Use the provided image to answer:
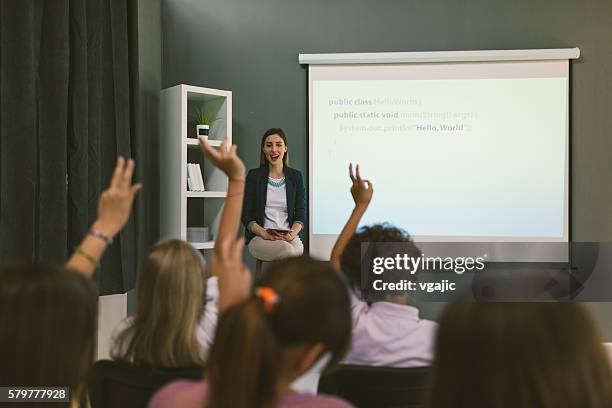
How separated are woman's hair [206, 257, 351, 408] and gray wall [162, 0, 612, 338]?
13.3ft

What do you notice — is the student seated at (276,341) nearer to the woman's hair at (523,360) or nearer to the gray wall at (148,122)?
the woman's hair at (523,360)

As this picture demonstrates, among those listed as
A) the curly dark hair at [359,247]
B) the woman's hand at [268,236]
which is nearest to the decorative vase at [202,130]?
the woman's hand at [268,236]

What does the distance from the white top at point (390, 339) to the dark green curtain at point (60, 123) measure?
78.3 inches

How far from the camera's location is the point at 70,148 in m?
3.49

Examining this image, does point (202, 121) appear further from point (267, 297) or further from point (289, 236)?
point (267, 297)

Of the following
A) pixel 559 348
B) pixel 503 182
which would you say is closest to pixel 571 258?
pixel 503 182

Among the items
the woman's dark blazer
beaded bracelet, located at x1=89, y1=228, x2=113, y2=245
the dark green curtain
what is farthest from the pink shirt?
the woman's dark blazer

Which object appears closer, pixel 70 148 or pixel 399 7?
pixel 70 148

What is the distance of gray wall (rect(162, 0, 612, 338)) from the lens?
4.85 metres

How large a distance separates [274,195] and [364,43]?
4.77 feet

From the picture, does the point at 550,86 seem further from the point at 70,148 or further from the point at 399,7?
the point at 70,148

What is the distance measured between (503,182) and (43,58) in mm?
3372

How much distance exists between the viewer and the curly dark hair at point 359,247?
2076 millimetres

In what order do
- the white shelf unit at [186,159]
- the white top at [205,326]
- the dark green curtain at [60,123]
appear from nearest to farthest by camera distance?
1. the white top at [205,326]
2. the dark green curtain at [60,123]
3. the white shelf unit at [186,159]
